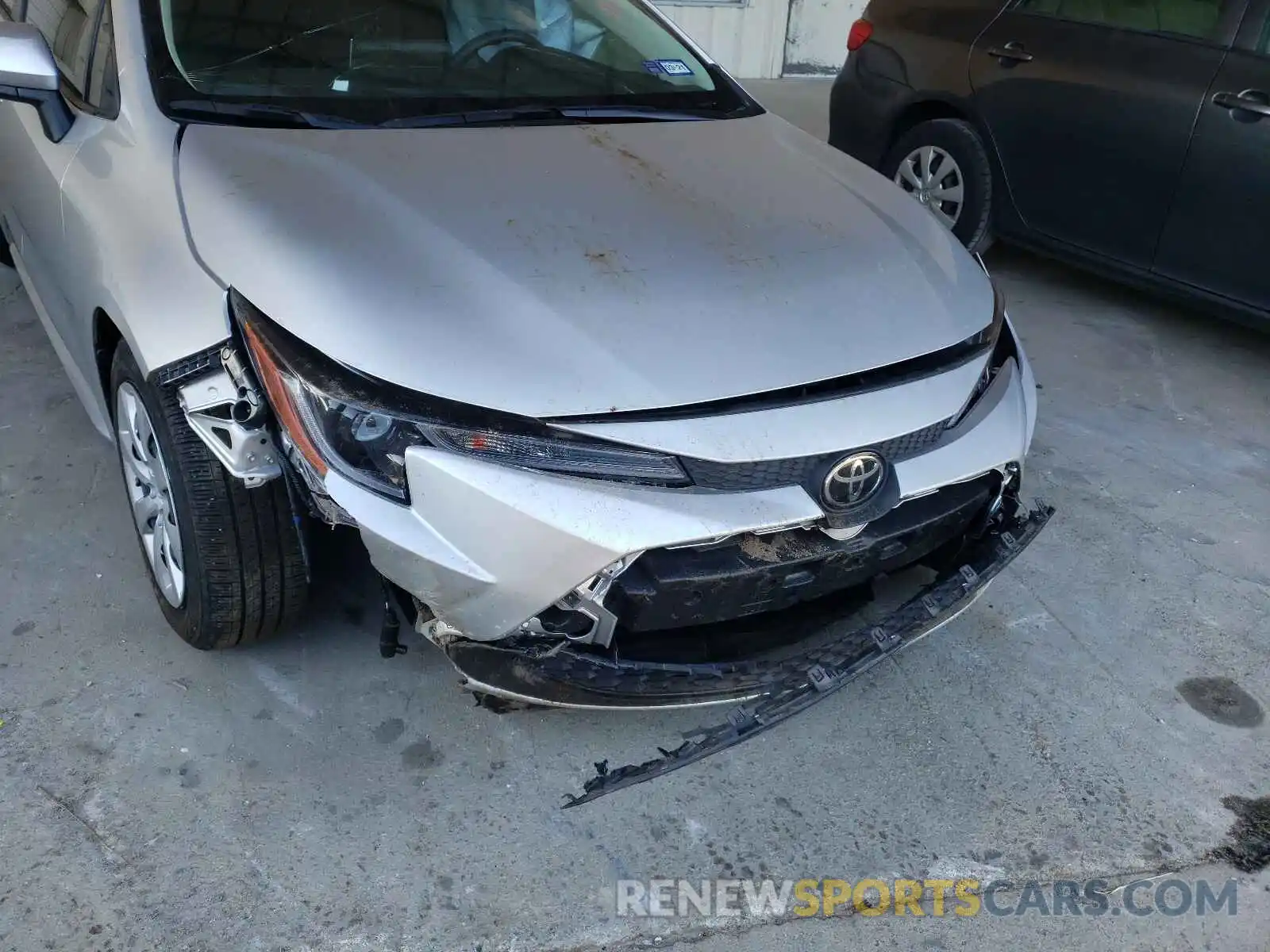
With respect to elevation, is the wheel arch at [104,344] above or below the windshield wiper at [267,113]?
below

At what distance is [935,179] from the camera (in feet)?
15.6

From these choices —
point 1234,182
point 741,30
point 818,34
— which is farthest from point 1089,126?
point 818,34

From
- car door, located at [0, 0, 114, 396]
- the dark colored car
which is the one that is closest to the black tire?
car door, located at [0, 0, 114, 396]

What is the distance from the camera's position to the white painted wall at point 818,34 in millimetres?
8664

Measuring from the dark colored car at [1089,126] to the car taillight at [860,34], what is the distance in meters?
0.01

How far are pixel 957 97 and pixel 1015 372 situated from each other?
2.84 m

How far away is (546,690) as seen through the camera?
186 centimetres

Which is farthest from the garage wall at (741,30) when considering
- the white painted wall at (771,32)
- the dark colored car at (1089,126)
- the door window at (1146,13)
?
the door window at (1146,13)

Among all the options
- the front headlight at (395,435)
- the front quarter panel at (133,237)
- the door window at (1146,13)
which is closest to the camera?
the front headlight at (395,435)

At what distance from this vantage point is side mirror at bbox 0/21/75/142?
2141mm

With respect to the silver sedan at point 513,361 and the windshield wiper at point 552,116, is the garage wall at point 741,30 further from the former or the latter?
the silver sedan at point 513,361

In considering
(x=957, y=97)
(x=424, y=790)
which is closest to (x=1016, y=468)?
(x=424, y=790)

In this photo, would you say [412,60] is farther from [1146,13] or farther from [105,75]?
[1146,13]

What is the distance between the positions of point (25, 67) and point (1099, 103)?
3.73 metres
